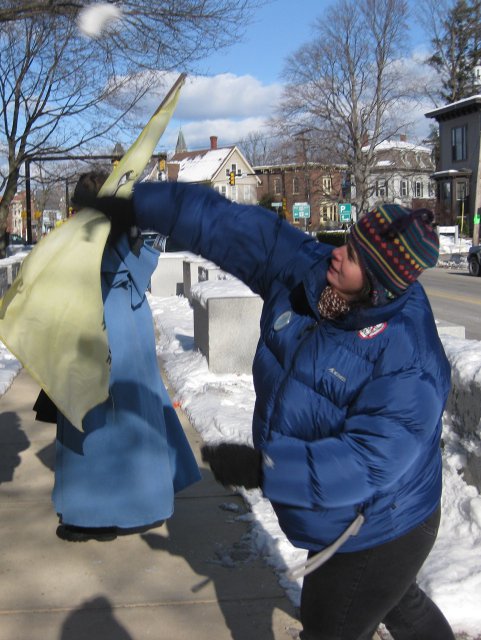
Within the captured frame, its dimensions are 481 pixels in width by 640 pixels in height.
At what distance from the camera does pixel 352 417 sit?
1.87 metres

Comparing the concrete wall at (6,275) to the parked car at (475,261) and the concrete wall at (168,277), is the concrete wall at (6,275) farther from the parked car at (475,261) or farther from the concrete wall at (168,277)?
the parked car at (475,261)

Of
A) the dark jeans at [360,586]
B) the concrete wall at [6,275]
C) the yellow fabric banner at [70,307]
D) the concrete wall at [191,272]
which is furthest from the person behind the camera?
the concrete wall at [191,272]

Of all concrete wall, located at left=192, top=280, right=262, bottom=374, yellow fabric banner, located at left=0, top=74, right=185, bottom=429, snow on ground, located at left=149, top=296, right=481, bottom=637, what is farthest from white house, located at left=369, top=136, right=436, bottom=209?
yellow fabric banner, located at left=0, top=74, right=185, bottom=429

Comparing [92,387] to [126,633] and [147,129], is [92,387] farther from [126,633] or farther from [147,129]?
[126,633]

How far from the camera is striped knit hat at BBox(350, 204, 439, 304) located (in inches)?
76.3

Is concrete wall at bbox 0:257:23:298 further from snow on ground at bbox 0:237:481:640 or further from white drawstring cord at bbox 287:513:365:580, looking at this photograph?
white drawstring cord at bbox 287:513:365:580

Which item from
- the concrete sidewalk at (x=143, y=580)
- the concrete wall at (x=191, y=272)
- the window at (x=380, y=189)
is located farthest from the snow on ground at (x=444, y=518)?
the window at (x=380, y=189)

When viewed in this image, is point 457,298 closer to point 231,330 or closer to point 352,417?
point 231,330

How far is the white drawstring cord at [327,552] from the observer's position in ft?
6.34

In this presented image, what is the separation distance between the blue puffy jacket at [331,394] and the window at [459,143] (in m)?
48.1

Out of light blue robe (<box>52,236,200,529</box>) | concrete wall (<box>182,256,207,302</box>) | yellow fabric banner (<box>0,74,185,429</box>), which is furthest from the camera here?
concrete wall (<box>182,256,207,302</box>)

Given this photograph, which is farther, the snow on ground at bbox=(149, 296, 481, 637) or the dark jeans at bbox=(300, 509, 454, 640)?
the snow on ground at bbox=(149, 296, 481, 637)

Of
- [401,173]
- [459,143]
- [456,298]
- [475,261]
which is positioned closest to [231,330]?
[456,298]

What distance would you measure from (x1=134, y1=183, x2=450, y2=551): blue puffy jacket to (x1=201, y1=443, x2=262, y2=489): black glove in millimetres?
45
